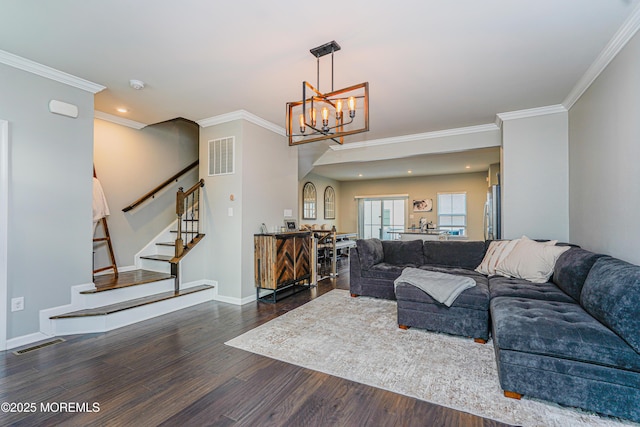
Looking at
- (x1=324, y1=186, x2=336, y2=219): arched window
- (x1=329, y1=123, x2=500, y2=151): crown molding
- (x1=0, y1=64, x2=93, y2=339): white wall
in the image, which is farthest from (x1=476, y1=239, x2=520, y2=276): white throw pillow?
(x1=324, y1=186, x2=336, y2=219): arched window

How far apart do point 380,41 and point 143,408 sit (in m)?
3.24

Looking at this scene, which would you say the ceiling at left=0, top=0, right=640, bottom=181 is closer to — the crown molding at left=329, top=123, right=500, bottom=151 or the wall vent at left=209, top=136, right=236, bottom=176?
the wall vent at left=209, top=136, right=236, bottom=176

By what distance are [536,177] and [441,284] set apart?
2385mm

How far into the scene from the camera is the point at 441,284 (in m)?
3.13

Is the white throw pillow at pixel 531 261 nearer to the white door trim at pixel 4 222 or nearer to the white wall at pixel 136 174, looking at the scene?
the white door trim at pixel 4 222

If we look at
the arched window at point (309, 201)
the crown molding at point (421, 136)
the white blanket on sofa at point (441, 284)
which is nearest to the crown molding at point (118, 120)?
the crown molding at point (421, 136)

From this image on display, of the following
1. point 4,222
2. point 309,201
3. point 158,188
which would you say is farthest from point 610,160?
point 309,201

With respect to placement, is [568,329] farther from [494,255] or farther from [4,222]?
[4,222]

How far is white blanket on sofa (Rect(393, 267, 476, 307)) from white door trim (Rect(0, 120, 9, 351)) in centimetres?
386

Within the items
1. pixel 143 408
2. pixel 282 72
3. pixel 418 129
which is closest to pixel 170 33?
pixel 282 72

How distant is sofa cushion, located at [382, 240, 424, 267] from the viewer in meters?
4.73

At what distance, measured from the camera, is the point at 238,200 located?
4297mm

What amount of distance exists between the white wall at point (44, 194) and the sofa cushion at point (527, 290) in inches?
176

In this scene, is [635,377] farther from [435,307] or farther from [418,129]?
[418,129]
